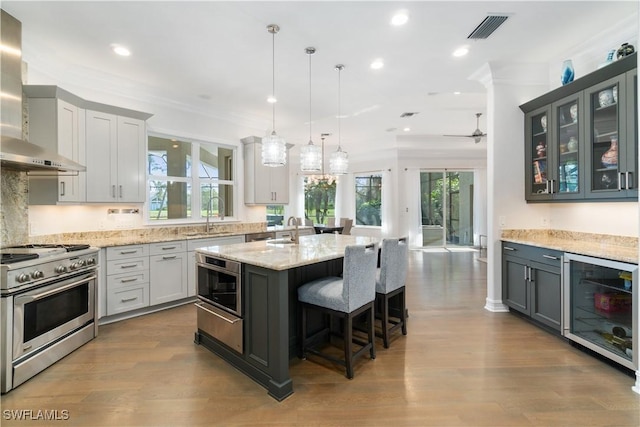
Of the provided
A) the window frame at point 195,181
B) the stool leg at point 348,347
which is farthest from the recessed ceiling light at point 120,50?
the stool leg at point 348,347

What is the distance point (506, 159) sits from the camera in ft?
12.2

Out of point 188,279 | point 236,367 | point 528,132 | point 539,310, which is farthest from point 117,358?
point 528,132

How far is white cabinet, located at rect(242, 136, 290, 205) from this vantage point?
17.3ft

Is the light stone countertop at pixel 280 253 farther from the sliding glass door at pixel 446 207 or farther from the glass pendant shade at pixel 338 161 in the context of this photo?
the sliding glass door at pixel 446 207

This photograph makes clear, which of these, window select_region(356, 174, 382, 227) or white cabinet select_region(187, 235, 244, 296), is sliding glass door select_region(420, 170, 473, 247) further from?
white cabinet select_region(187, 235, 244, 296)

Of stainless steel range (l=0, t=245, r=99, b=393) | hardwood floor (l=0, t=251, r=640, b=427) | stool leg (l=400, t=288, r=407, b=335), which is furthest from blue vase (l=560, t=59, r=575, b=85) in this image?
stainless steel range (l=0, t=245, r=99, b=393)

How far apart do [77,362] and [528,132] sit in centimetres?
528

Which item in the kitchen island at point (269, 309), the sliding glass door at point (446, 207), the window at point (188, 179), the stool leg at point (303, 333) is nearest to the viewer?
the kitchen island at point (269, 309)

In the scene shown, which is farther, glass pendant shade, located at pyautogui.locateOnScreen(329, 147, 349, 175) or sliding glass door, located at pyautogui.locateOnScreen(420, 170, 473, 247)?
sliding glass door, located at pyautogui.locateOnScreen(420, 170, 473, 247)

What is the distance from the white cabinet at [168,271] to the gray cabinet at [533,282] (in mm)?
4113

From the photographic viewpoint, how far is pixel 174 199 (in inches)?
183

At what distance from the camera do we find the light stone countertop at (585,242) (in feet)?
8.09

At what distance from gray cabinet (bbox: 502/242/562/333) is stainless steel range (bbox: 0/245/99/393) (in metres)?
4.54

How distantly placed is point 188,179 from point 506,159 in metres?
4.57
